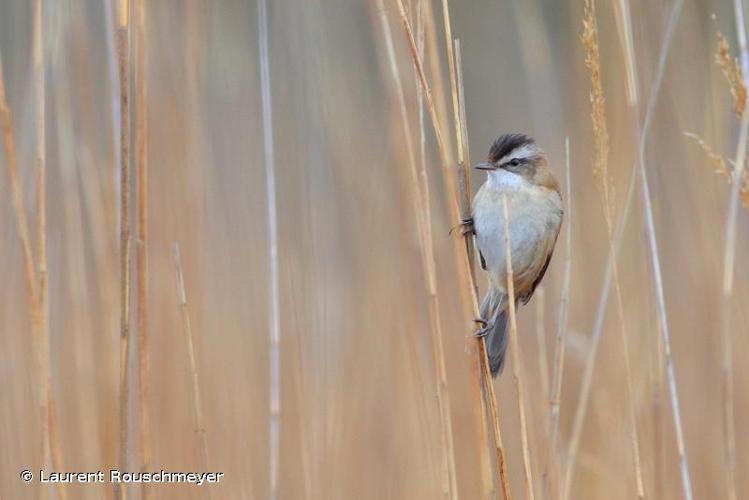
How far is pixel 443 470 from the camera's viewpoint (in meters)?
1.83

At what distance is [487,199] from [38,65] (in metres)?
1.37

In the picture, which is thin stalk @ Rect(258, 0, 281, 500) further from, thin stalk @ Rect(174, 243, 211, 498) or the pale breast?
the pale breast

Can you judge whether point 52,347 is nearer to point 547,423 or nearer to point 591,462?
point 547,423

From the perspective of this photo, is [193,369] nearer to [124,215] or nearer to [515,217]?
[124,215]

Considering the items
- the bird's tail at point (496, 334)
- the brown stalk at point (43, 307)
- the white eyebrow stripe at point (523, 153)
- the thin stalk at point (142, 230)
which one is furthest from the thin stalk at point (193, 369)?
the white eyebrow stripe at point (523, 153)

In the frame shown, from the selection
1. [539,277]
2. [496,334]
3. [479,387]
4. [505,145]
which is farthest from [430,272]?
[539,277]

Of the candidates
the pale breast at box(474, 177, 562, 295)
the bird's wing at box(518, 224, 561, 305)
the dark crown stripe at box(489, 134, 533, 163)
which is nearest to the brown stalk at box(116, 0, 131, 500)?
→ the pale breast at box(474, 177, 562, 295)

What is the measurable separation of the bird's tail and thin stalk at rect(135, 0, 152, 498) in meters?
1.12

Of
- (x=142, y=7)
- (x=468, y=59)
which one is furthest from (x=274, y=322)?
(x=468, y=59)

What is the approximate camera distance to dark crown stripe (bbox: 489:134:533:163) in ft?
9.03

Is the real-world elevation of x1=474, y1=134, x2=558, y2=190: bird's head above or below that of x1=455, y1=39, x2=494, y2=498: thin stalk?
above

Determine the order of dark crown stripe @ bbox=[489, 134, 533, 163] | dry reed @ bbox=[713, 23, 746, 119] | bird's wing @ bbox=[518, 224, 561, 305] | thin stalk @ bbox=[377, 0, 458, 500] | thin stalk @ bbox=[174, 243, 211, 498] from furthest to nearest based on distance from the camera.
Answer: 1. bird's wing @ bbox=[518, 224, 561, 305]
2. dark crown stripe @ bbox=[489, 134, 533, 163]
3. thin stalk @ bbox=[174, 243, 211, 498]
4. thin stalk @ bbox=[377, 0, 458, 500]
5. dry reed @ bbox=[713, 23, 746, 119]

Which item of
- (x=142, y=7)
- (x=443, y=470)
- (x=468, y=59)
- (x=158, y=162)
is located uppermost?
(x=468, y=59)

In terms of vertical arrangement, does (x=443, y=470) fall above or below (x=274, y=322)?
below
